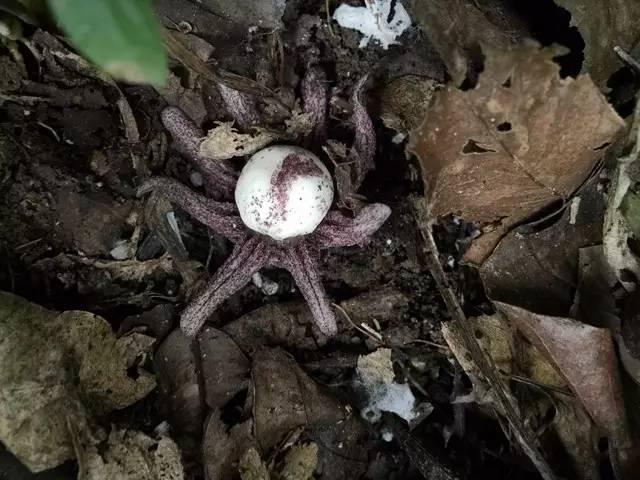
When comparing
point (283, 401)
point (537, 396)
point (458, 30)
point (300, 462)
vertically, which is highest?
point (458, 30)

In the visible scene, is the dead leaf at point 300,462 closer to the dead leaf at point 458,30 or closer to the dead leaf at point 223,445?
the dead leaf at point 223,445

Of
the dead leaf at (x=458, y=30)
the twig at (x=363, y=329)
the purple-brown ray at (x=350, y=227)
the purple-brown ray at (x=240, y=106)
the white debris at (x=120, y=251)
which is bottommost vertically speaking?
the white debris at (x=120, y=251)

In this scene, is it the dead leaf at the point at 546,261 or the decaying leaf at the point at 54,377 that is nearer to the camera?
the decaying leaf at the point at 54,377

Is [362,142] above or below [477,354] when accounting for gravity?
above

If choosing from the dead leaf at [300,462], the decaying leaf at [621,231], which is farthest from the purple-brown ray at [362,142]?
the dead leaf at [300,462]

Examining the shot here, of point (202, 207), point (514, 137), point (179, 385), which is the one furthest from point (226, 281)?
point (514, 137)

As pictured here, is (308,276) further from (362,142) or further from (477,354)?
(477,354)

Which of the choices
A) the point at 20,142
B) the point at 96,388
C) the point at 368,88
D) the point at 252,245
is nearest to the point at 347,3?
the point at 368,88
